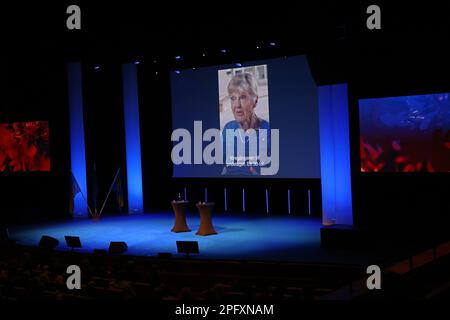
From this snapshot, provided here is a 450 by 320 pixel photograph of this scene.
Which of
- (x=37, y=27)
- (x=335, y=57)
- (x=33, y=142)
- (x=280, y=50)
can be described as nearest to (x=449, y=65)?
(x=335, y=57)

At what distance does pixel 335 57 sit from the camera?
952 cm

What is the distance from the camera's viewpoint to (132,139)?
13.2 m

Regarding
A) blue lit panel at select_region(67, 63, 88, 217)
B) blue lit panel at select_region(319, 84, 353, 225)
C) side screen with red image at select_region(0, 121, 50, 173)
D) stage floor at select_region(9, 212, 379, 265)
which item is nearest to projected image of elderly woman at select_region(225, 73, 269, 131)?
blue lit panel at select_region(319, 84, 353, 225)

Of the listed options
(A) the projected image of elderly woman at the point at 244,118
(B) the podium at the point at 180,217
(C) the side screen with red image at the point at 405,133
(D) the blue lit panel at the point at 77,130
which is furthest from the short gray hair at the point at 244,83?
(D) the blue lit panel at the point at 77,130

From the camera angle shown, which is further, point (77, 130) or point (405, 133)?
point (77, 130)

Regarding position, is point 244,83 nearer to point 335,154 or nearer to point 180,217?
point 335,154

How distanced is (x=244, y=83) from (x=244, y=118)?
76 centimetres

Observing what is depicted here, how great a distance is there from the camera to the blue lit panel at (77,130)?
13.0 meters

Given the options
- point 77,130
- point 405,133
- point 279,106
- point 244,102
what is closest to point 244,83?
point 244,102

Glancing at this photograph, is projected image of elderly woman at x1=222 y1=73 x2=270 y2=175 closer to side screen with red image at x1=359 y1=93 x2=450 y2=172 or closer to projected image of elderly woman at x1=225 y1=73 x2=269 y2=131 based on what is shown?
projected image of elderly woman at x1=225 y1=73 x2=269 y2=131

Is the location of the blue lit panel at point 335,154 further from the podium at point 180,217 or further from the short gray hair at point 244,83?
the podium at point 180,217

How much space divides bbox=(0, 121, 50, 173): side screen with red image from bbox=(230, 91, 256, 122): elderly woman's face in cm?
483

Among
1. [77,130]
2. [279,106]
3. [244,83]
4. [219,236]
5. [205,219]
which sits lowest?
[219,236]

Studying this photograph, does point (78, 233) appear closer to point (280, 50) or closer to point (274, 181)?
point (274, 181)
